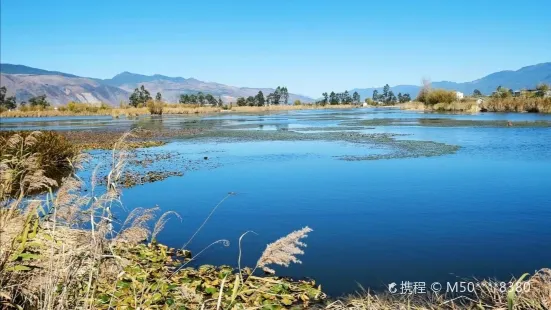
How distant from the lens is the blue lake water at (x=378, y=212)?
24.1 ft

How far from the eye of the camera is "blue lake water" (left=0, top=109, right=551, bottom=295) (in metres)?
7.35

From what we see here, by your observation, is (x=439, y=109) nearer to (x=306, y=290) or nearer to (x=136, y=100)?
(x=306, y=290)

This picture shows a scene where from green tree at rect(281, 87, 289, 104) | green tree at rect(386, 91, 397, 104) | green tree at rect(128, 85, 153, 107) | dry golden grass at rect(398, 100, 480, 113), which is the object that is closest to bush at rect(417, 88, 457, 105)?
dry golden grass at rect(398, 100, 480, 113)

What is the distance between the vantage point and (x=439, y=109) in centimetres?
7806

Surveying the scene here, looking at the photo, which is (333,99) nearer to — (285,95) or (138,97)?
(285,95)

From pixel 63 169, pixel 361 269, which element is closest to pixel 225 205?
pixel 361 269

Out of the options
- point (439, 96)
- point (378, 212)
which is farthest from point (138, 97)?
point (378, 212)

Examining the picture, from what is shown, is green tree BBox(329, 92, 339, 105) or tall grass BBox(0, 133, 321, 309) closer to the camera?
tall grass BBox(0, 133, 321, 309)

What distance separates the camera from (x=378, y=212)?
10680 millimetres

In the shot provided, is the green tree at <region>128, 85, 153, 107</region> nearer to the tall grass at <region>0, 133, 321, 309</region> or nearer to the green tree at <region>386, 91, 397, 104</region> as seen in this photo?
the green tree at <region>386, 91, 397, 104</region>

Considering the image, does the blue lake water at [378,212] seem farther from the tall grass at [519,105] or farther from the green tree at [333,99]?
the green tree at [333,99]

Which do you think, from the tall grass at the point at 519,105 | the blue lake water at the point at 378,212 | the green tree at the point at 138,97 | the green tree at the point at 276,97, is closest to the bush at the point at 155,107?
the green tree at the point at 138,97

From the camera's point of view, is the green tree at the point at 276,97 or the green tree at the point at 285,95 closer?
the green tree at the point at 276,97

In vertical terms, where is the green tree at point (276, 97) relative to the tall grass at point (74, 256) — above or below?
above
